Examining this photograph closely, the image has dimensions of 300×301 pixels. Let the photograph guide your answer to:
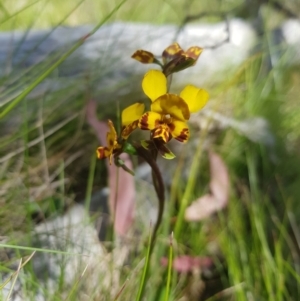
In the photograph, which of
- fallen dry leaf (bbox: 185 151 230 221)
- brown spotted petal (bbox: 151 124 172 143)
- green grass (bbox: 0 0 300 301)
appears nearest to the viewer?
brown spotted petal (bbox: 151 124 172 143)

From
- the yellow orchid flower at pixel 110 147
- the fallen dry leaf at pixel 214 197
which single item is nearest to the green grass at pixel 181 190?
the fallen dry leaf at pixel 214 197

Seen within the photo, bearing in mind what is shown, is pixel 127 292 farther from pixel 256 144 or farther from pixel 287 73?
pixel 287 73

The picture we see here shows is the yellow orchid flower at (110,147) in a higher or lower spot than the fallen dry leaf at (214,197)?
higher

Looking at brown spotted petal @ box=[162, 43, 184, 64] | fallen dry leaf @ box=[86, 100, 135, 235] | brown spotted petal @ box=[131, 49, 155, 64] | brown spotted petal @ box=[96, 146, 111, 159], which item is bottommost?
fallen dry leaf @ box=[86, 100, 135, 235]

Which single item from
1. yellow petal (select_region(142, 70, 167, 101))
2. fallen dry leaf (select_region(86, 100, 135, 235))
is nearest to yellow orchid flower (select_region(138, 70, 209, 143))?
yellow petal (select_region(142, 70, 167, 101))

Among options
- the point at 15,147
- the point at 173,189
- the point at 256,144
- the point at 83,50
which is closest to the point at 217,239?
the point at 173,189

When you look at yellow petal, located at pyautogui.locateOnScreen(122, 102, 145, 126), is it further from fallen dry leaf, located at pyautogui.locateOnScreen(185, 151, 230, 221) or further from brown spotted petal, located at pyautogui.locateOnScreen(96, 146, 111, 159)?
fallen dry leaf, located at pyautogui.locateOnScreen(185, 151, 230, 221)

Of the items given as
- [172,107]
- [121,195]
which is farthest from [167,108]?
[121,195]

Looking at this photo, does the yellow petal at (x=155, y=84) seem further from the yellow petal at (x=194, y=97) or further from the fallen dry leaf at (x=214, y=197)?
the fallen dry leaf at (x=214, y=197)
